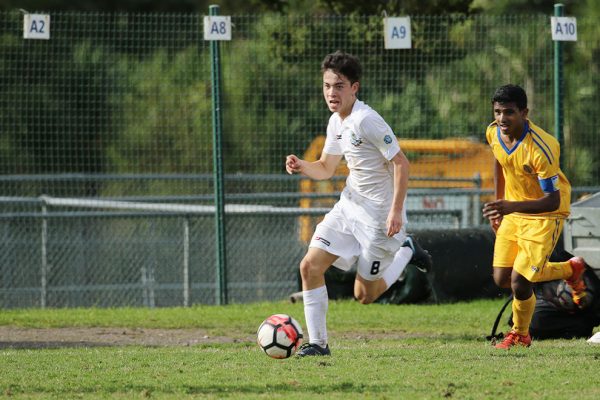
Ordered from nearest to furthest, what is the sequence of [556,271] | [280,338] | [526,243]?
1. [280,338]
2. [526,243]
3. [556,271]

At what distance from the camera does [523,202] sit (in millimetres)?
8883

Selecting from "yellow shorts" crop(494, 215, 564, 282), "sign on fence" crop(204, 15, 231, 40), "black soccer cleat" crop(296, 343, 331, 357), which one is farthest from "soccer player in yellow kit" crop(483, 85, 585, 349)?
"sign on fence" crop(204, 15, 231, 40)

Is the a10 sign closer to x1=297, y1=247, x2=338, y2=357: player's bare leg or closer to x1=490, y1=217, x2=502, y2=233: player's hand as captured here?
x1=490, y1=217, x2=502, y2=233: player's hand

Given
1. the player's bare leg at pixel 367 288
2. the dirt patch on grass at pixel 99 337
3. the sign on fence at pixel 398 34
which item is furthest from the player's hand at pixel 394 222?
the sign on fence at pixel 398 34

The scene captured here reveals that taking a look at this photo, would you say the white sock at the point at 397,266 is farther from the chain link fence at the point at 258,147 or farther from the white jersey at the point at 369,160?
the chain link fence at the point at 258,147

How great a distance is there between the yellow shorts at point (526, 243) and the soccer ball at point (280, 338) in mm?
1899

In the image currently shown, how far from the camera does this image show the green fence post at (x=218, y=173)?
13.9m

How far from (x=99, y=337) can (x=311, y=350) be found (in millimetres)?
3288

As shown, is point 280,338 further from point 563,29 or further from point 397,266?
point 563,29

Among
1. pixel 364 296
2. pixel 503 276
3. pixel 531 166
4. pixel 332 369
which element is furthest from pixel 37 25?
pixel 332 369

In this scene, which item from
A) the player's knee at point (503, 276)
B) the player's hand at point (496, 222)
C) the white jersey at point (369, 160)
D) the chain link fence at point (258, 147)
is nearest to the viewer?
the white jersey at point (369, 160)

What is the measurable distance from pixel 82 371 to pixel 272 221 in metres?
7.20

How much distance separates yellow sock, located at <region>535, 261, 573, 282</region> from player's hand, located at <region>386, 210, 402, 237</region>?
147cm

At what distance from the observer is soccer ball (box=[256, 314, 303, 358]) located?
850cm
